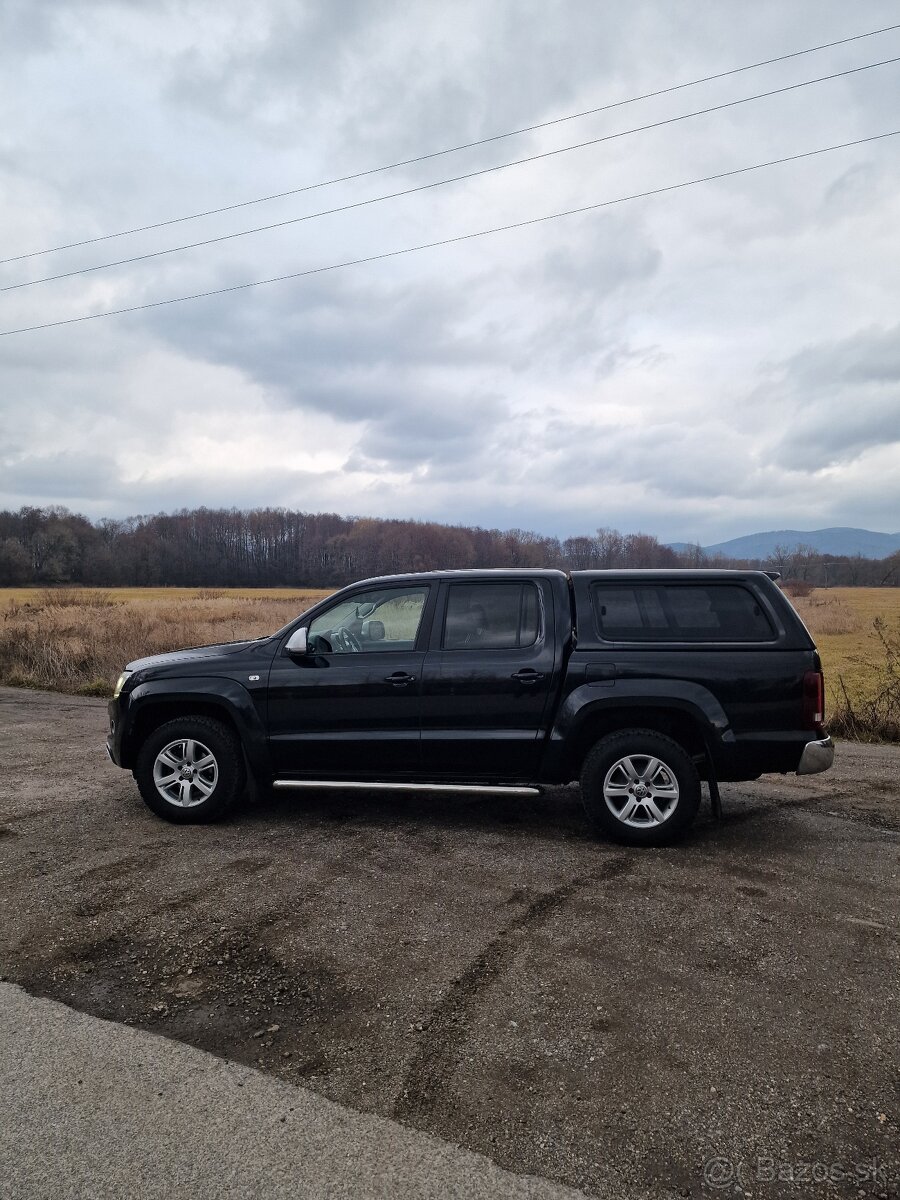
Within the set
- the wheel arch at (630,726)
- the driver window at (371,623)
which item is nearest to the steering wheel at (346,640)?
the driver window at (371,623)

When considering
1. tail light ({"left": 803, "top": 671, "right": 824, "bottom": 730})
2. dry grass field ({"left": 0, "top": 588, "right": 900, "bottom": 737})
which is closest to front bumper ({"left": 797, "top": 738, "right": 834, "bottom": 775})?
tail light ({"left": 803, "top": 671, "right": 824, "bottom": 730})

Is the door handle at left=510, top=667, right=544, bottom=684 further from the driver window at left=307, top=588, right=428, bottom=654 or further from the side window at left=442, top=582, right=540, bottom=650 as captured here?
the driver window at left=307, top=588, right=428, bottom=654

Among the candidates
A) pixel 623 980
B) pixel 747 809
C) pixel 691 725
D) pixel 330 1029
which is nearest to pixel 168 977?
pixel 330 1029

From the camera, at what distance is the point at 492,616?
5672 mm

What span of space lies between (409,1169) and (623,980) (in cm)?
141

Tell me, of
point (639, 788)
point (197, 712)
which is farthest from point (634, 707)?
point (197, 712)

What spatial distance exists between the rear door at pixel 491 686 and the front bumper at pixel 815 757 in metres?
1.68

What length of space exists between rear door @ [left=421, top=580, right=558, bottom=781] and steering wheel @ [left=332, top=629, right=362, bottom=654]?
0.57m

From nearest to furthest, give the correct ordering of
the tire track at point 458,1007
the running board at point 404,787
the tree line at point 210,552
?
the tire track at point 458,1007, the running board at point 404,787, the tree line at point 210,552

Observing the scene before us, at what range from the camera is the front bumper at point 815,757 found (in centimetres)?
509

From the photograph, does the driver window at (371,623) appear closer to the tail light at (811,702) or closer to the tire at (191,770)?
the tire at (191,770)

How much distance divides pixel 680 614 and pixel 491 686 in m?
1.40

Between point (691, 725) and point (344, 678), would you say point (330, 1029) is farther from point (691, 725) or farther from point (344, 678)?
point (691, 725)

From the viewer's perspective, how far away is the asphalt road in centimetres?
252
